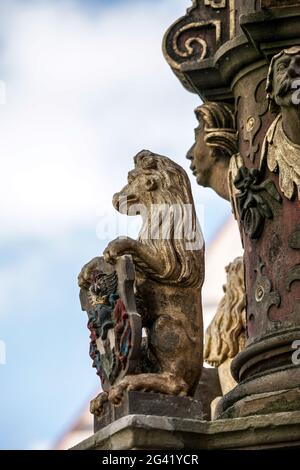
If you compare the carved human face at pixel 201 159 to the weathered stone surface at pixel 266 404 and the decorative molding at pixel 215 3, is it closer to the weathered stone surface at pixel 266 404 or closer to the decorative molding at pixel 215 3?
the decorative molding at pixel 215 3

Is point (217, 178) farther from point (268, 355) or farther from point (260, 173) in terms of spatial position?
point (268, 355)

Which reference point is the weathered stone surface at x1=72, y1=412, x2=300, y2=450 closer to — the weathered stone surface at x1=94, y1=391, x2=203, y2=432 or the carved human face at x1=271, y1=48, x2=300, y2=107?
the weathered stone surface at x1=94, y1=391, x2=203, y2=432

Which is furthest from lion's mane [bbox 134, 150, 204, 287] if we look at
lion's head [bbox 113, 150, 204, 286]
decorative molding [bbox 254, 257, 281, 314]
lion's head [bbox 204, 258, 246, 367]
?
lion's head [bbox 204, 258, 246, 367]

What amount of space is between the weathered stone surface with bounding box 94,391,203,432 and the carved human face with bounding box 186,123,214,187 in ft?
7.35

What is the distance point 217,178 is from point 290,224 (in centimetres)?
145

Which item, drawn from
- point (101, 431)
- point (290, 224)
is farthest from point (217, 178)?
point (101, 431)

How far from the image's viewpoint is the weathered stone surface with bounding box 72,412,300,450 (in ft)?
36.5

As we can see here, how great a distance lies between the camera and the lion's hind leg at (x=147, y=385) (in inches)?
458

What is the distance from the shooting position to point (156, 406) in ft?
37.8

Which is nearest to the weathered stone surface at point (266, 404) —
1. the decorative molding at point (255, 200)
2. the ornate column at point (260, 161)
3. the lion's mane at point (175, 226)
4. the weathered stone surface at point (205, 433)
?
the ornate column at point (260, 161)

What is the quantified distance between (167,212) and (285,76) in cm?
124

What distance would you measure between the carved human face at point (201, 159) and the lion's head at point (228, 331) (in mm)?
1232

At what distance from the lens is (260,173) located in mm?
12266

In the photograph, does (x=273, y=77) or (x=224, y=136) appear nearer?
(x=273, y=77)
